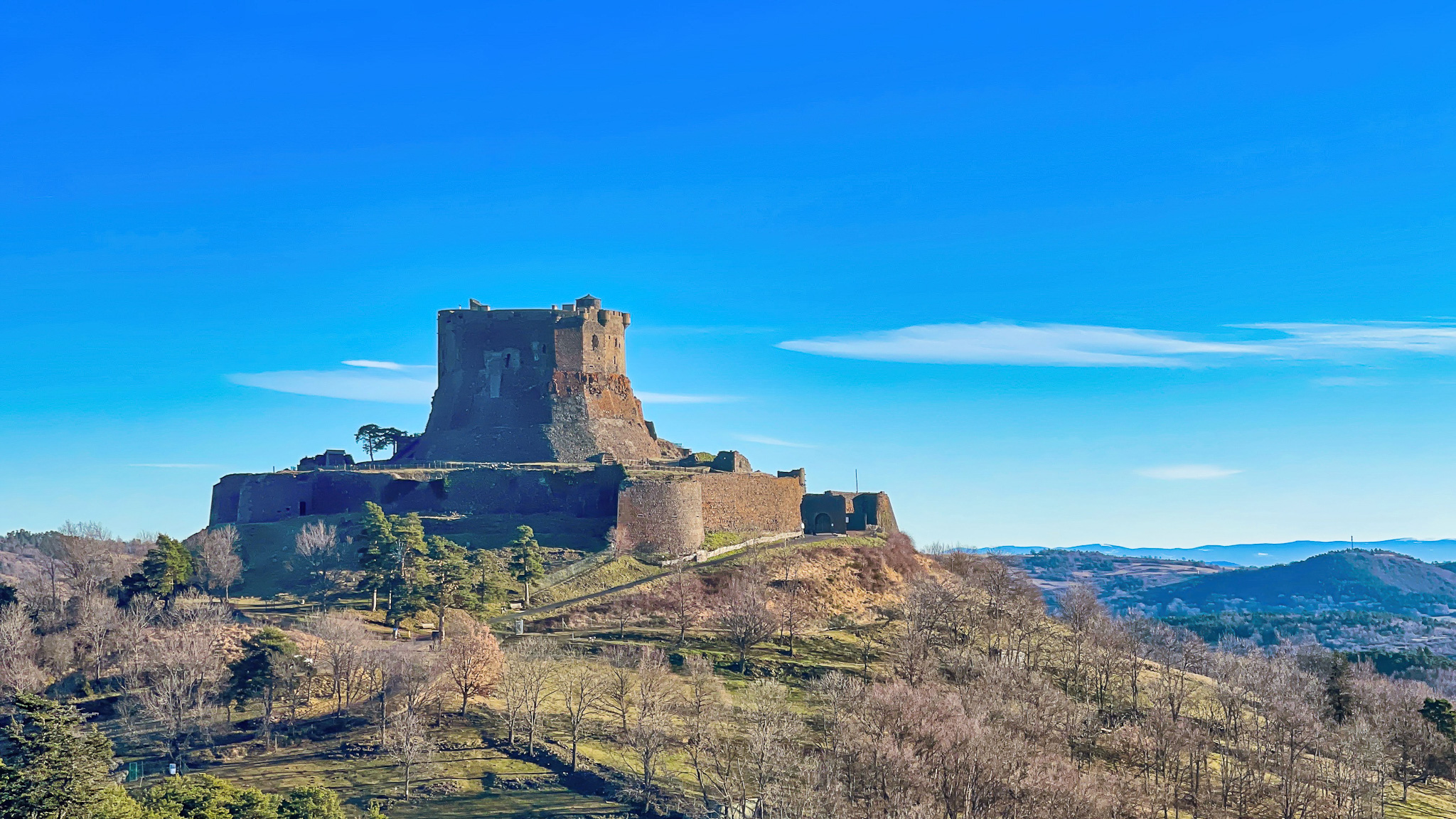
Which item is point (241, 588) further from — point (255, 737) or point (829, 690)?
point (829, 690)

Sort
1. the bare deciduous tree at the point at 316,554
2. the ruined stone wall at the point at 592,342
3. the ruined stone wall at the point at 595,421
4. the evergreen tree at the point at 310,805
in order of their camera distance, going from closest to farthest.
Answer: the evergreen tree at the point at 310,805 → the bare deciduous tree at the point at 316,554 → the ruined stone wall at the point at 595,421 → the ruined stone wall at the point at 592,342

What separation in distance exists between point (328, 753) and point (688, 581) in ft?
86.7

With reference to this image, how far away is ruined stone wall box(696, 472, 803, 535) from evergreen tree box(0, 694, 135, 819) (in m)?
48.4

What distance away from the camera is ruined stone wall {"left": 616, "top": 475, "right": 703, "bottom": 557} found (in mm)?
75312

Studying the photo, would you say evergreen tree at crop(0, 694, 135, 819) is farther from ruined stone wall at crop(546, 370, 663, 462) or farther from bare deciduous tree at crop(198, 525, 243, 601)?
ruined stone wall at crop(546, 370, 663, 462)

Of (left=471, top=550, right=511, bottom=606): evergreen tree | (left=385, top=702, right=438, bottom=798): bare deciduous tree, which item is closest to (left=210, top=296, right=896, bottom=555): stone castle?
(left=471, top=550, right=511, bottom=606): evergreen tree

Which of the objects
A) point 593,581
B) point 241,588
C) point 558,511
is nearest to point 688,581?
point 593,581

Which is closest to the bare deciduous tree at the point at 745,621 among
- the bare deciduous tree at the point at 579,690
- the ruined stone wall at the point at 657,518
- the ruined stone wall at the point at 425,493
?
the bare deciduous tree at the point at 579,690

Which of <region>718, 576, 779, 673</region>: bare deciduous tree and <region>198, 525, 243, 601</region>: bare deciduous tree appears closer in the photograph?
<region>718, 576, 779, 673</region>: bare deciduous tree

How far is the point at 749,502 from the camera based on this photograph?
86312 millimetres

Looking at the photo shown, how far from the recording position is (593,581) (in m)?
69.9

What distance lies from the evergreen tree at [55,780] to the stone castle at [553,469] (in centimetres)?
4054

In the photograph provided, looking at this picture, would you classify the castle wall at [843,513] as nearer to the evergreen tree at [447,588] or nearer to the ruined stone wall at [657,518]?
the ruined stone wall at [657,518]

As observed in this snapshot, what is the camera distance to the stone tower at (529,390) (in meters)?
85.5
